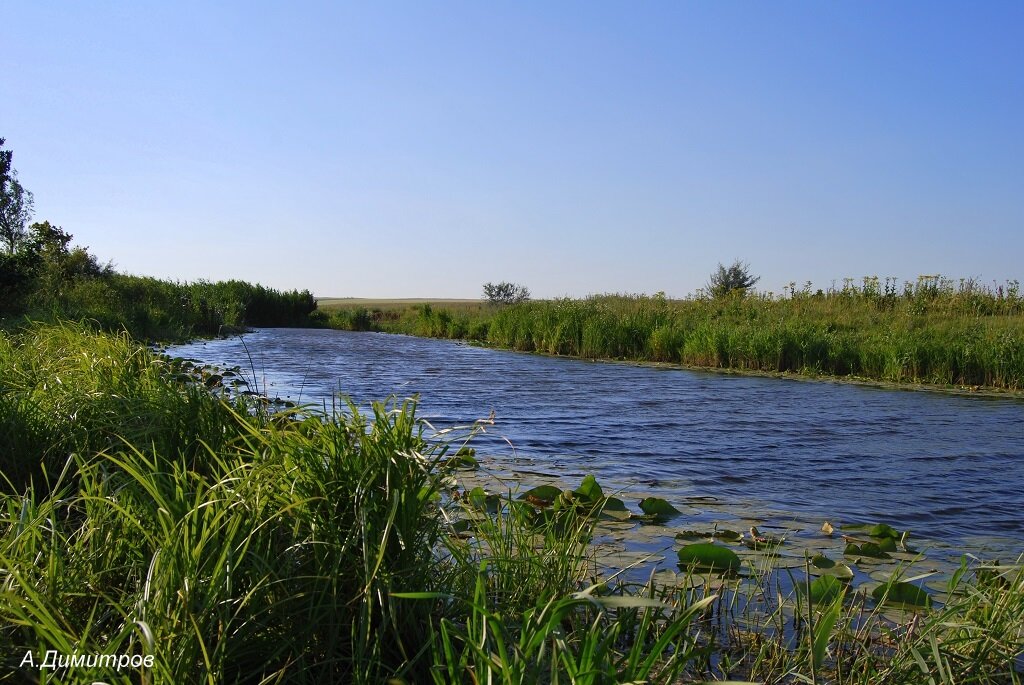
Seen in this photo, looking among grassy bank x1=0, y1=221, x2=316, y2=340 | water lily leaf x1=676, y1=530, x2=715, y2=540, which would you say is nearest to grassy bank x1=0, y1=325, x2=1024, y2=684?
water lily leaf x1=676, y1=530, x2=715, y2=540

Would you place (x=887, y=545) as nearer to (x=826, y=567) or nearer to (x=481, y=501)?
(x=826, y=567)

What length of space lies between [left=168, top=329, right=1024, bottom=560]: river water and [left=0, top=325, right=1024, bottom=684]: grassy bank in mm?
693

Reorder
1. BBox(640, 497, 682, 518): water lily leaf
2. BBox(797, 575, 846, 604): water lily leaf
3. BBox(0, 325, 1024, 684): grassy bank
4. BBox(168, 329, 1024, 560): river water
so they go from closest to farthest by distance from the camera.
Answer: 1. BBox(0, 325, 1024, 684): grassy bank
2. BBox(797, 575, 846, 604): water lily leaf
3. BBox(640, 497, 682, 518): water lily leaf
4. BBox(168, 329, 1024, 560): river water

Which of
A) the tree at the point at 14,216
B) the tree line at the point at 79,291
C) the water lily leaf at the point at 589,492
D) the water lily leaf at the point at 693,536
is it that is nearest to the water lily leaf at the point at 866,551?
the water lily leaf at the point at 693,536

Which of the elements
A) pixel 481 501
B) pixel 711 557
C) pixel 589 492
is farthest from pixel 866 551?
pixel 481 501

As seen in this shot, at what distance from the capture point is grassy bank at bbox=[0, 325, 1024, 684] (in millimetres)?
2184

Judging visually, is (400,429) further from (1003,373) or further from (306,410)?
(1003,373)

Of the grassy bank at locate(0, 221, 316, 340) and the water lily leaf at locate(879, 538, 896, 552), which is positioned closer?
the water lily leaf at locate(879, 538, 896, 552)

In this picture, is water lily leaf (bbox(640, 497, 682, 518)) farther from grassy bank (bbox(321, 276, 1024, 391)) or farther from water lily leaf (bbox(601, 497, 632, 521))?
grassy bank (bbox(321, 276, 1024, 391))

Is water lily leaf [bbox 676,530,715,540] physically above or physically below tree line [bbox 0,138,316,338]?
below

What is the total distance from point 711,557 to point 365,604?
1925 mm

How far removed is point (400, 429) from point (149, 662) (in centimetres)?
110

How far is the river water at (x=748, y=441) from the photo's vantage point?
5.64 metres

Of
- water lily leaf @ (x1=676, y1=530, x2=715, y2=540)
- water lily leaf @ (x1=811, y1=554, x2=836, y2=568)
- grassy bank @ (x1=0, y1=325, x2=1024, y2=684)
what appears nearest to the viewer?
grassy bank @ (x1=0, y1=325, x2=1024, y2=684)
